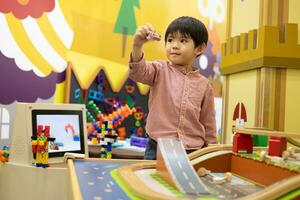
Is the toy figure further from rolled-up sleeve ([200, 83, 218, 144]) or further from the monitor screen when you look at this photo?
rolled-up sleeve ([200, 83, 218, 144])

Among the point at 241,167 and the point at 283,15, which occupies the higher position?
the point at 283,15

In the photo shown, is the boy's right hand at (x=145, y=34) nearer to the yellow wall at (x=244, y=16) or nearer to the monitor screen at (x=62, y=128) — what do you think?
the monitor screen at (x=62, y=128)

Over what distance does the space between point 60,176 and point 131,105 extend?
1388 mm

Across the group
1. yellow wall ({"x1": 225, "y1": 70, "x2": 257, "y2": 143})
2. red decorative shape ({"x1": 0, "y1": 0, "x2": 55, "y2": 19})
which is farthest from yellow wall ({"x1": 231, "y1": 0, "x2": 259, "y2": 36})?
red decorative shape ({"x1": 0, "y1": 0, "x2": 55, "y2": 19})

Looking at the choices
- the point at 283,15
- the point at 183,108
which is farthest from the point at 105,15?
the point at 183,108

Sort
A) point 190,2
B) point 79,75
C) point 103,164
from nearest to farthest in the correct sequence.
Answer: point 103,164
point 79,75
point 190,2

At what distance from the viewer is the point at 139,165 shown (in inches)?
27.3

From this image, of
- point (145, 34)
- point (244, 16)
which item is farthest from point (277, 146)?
point (244, 16)

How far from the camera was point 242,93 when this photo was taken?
4.99 ft

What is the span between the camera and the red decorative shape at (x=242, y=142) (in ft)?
2.33

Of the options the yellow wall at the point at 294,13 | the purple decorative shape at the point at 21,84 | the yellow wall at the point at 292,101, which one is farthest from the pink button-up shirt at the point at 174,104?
the purple decorative shape at the point at 21,84

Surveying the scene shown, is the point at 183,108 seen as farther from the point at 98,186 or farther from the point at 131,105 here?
the point at 131,105

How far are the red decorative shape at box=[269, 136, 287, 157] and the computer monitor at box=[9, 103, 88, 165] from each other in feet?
2.28

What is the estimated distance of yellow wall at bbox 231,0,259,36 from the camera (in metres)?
1.48
